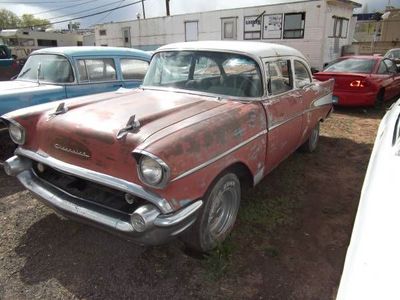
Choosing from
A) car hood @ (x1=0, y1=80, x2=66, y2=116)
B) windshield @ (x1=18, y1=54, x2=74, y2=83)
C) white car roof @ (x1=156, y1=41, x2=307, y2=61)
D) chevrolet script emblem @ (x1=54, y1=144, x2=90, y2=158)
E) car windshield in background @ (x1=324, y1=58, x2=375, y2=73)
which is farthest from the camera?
car windshield in background @ (x1=324, y1=58, x2=375, y2=73)

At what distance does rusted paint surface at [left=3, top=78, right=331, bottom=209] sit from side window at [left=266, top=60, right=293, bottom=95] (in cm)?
14

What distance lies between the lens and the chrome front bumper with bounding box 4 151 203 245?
7.63 feet

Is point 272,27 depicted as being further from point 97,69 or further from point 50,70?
point 50,70

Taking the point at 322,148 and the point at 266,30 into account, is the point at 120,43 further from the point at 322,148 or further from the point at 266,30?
the point at 322,148

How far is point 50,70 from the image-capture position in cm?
573

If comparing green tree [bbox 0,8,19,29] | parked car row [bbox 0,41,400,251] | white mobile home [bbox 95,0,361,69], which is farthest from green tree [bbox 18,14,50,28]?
parked car row [bbox 0,41,400,251]

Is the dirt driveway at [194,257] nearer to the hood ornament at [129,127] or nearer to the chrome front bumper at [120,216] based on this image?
the chrome front bumper at [120,216]

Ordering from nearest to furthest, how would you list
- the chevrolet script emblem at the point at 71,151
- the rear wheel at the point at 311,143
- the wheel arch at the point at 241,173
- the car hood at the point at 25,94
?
1. the chevrolet script emblem at the point at 71,151
2. the wheel arch at the point at 241,173
3. the car hood at the point at 25,94
4. the rear wheel at the point at 311,143

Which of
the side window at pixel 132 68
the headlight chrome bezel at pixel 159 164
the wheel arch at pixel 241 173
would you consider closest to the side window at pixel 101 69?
the side window at pixel 132 68

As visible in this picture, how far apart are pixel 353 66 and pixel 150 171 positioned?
8142mm

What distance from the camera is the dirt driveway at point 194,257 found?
2.60 metres

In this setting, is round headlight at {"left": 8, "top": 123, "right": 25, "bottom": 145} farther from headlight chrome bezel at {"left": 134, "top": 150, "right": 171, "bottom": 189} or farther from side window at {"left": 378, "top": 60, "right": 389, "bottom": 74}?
side window at {"left": 378, "top": 60, "right": 389, "bottom": 74}

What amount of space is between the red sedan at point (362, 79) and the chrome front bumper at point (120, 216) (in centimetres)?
661

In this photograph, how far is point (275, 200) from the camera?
13.0ft
